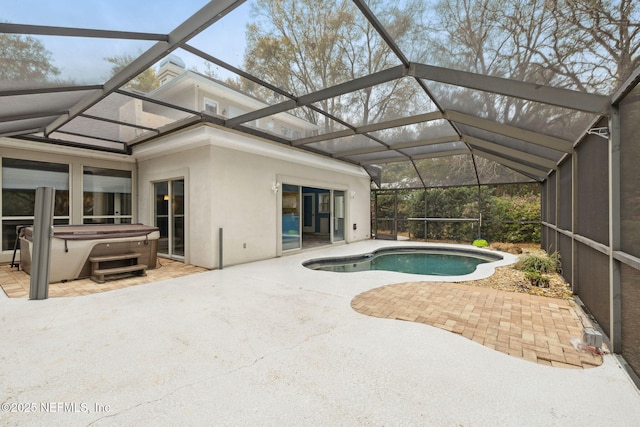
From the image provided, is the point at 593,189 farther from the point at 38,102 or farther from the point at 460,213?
the point at 460,213

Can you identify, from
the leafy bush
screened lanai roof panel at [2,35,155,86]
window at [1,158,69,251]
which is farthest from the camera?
window at [1,158,69,251]

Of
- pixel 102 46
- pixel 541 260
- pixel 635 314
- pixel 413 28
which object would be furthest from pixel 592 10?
pixel 541 260

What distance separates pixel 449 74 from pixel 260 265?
523 cm

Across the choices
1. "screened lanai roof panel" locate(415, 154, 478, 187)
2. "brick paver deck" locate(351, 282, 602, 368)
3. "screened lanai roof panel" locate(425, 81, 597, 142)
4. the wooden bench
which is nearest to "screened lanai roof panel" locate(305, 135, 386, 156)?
"screened lanai roof panel" locate(425, 81, 597, 142)

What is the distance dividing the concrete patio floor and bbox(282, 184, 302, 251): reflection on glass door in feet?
15.1

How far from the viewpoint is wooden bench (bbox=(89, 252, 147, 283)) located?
4984 millimetres

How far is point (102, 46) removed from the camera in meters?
3.03

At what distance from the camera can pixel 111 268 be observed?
532 cm

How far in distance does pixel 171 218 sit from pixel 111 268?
2.09 meters

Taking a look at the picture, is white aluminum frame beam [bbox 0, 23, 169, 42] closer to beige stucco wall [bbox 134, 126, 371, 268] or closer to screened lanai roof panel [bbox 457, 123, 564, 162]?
beige stucco wall [bbox 134, 126, 371, 268]

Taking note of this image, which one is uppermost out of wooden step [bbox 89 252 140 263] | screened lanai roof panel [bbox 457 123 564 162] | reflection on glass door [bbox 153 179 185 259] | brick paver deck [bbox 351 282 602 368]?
screened lanai roof panel [bbox 457 123 564 162]

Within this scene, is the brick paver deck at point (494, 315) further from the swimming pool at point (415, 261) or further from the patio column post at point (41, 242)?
the patio column post at point (41, 242)

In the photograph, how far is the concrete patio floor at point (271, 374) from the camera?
1763 millimetres

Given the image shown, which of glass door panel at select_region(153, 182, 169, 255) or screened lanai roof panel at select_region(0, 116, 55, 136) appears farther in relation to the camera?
glass door panel at select_region(153, 182, 169, 255)
